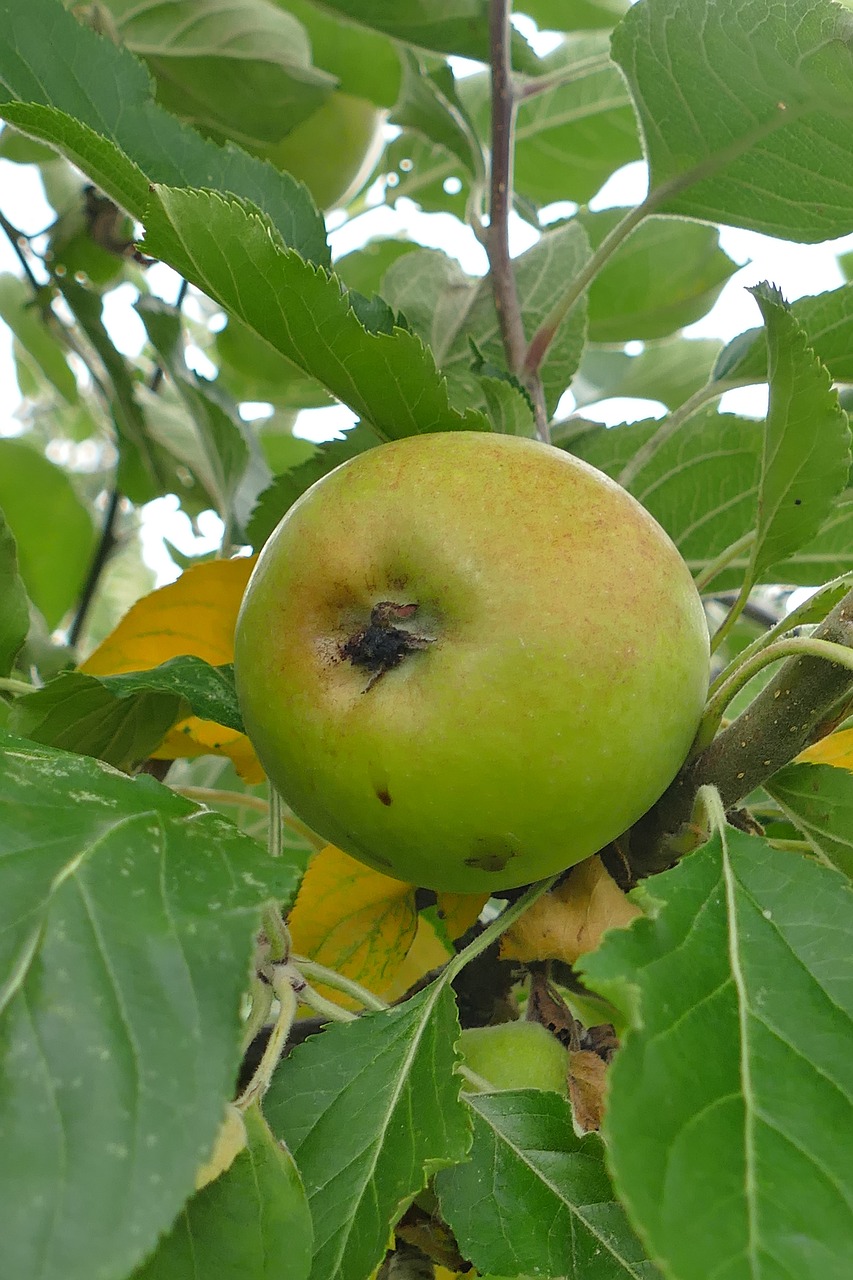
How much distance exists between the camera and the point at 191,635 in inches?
37.4

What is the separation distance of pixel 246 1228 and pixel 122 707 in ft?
1.27

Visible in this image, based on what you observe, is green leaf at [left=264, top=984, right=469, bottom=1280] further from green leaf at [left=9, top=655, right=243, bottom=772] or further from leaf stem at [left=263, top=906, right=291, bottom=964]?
green leaf at [left=9, top=655, right=243, bottom=772]

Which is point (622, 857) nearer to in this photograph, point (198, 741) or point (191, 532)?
point (198, 741)

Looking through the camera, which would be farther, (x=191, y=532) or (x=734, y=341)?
(x=191, y=532)

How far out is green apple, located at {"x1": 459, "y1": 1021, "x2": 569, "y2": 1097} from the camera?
2.37ft

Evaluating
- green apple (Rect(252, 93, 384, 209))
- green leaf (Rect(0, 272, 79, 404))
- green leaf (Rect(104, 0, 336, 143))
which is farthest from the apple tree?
green leaf (Rect(0, 272, 79, 404))

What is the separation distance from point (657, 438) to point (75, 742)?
0.57m

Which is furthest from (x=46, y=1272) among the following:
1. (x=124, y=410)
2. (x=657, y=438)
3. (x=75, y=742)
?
(x=124, y=410)

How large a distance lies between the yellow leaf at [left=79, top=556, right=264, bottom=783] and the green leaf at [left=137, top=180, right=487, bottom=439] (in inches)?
11.2

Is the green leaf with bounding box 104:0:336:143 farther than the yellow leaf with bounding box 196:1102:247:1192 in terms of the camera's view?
Yes

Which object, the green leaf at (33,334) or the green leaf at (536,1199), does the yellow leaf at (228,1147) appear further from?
the green leaf at (33,334)

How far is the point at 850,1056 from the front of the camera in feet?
1.63

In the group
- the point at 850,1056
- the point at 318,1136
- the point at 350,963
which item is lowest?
the point at 350,963

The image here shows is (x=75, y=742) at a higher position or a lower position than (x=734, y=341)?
lower
